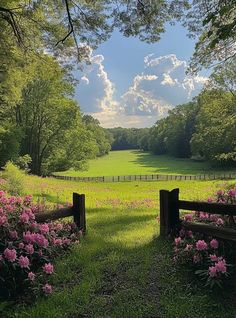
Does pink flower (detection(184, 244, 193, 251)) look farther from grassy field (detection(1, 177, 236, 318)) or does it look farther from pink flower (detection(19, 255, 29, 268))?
pink flower (detection(19, 255, 29, 268))

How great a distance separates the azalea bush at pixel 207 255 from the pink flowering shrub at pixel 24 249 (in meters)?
2.16

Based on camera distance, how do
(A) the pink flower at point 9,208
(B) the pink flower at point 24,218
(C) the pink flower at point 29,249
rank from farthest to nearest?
(A) the pink flower at point 9,208, (B) the pink flower at point 24,218, (C) the pink flower at point 29,249

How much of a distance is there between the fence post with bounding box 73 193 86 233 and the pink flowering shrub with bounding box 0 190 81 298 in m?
0.78

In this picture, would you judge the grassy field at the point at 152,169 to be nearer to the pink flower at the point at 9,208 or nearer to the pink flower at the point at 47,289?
the pink flower at the point at 9,208

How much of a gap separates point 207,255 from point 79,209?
3.47 m

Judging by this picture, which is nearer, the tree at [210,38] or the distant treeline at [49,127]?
the tree at [210,38]

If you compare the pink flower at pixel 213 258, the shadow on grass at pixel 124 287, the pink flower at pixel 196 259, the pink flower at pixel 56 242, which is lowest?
the shadow on grass at pixel 124 287

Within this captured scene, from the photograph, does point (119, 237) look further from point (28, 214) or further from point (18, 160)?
point (18, 160)

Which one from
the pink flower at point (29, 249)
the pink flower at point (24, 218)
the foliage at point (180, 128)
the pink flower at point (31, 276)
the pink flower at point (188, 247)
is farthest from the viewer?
the foliage at point (180, 128)

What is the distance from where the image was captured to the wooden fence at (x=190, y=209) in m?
5.67

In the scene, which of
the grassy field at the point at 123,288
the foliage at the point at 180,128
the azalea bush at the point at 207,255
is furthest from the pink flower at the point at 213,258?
the foliage at the point at 180,128

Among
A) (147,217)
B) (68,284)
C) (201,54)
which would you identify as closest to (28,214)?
(68,284)

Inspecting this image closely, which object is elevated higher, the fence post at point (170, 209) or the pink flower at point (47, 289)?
the fence post at point (170, 209)

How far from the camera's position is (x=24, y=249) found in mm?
5879
